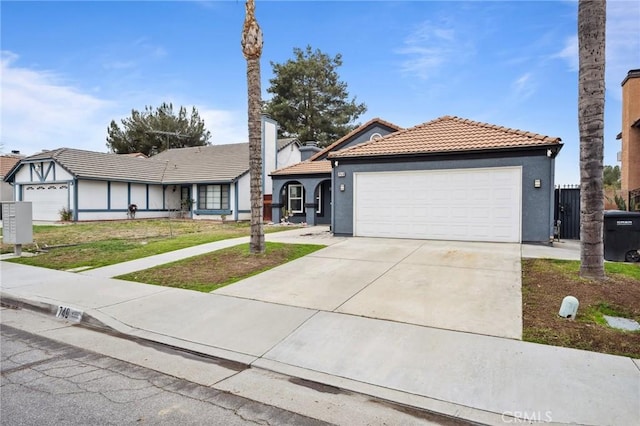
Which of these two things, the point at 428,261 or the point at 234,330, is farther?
the point at 428,261

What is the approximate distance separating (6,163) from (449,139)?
40.0m

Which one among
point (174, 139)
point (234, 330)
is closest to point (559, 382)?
point (234, 330)

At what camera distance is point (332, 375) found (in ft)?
13.1

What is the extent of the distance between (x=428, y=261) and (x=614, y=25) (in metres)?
6.41

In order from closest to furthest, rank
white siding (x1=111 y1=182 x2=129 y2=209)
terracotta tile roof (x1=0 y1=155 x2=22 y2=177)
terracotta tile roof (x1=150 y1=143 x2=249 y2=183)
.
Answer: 1. white siding (x1=111 y1=182 x2=129 y2=209)
2. terracotta tile roof (x1=150 y1=143 x2=249 y2=183)
3. terracotta tile roof (x1=0 y1=155 x2=22 y2=177)

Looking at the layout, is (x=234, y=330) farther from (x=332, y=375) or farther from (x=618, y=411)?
(x=618, y=411)

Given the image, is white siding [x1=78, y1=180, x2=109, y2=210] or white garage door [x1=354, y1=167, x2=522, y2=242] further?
white siding [x1=78, y1=180, x2=109, y2=210]

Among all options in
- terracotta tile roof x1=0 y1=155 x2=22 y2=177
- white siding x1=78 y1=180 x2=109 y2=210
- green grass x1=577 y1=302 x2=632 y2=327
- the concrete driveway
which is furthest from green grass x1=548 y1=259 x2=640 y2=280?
terracotta tile roof x1=0 y1=155 x2=22 y2=177

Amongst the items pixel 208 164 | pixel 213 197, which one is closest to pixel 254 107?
pixel 213 197

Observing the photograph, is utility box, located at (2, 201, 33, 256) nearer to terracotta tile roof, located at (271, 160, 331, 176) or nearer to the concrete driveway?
the concrete driveway

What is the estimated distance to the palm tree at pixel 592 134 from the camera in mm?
6414

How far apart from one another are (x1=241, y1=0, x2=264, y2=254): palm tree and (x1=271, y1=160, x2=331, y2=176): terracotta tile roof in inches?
395

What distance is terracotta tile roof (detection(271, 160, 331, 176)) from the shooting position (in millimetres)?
20250

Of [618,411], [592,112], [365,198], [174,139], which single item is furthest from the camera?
[174,139]
